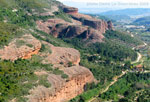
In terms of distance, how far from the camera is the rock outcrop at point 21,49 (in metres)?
36.9

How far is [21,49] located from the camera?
38.9 m

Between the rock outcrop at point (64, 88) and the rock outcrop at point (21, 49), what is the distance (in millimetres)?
6676

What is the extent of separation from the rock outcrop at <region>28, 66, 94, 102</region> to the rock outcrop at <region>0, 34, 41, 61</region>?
668cm

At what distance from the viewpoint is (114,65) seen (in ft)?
196

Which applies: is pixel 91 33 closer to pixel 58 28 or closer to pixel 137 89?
pixel 58 28

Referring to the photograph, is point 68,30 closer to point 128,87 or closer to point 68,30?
point 68,30

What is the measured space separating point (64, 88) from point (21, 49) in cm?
1009

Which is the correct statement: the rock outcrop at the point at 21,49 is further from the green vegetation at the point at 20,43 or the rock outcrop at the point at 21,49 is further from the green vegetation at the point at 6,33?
the green vegetation at the point at 6,33

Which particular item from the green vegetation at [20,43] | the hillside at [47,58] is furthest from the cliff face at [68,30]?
the green vegetation at [20,43]

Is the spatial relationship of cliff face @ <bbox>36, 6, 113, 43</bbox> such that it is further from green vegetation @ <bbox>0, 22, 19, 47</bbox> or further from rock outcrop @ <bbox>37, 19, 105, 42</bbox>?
green vegetation @ <bbox>0, 22, 19, 47</bbox>

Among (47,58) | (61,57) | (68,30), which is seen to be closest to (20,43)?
(47,58)

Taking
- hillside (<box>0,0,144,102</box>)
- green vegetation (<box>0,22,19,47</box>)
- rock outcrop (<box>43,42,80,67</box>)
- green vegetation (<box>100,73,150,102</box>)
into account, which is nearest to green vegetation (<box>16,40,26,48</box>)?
hillside (<box>0,0,144,102</box>)

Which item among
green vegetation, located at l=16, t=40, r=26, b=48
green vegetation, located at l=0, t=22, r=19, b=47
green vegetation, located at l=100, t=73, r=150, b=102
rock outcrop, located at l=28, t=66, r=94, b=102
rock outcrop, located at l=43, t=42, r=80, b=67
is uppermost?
green vegetation, located at l=0, t=22, r=19, b=47

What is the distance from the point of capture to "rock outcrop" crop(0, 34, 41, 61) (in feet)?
121
